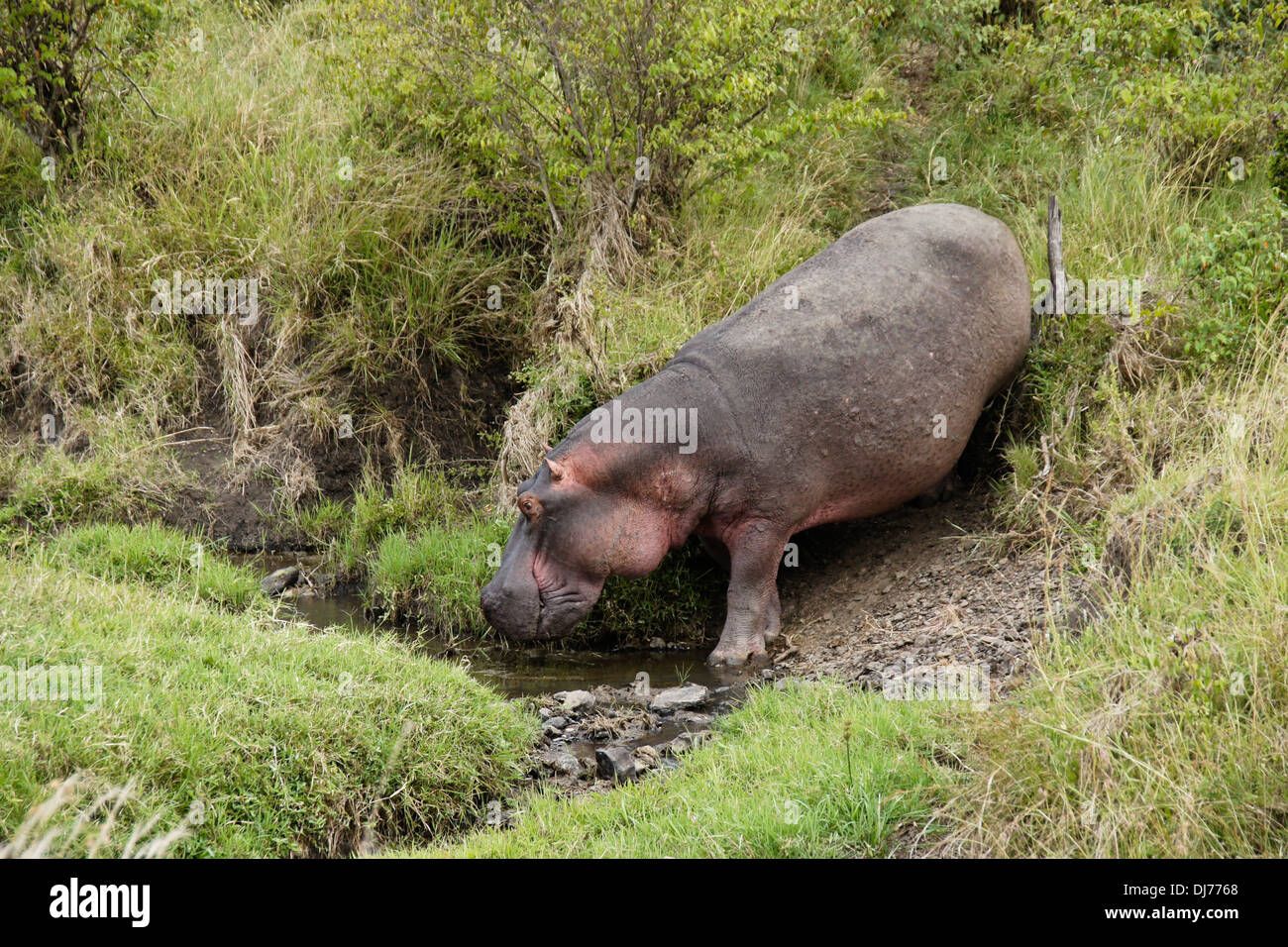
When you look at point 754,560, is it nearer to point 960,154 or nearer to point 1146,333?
point 1146,333

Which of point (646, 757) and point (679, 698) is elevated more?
point (679, 698)

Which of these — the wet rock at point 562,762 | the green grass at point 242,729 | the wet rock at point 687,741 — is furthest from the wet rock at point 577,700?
the wet rock at point 687,741

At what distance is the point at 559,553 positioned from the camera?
270 inches

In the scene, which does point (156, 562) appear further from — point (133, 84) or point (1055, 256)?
point (1055, 256)

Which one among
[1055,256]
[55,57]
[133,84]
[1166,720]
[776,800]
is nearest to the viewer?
[1166,720]

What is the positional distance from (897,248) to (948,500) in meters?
1.78

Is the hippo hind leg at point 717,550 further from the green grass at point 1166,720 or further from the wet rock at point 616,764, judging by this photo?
the green grass at point 1166,720

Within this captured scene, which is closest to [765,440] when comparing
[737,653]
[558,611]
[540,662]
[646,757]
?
[737,653]

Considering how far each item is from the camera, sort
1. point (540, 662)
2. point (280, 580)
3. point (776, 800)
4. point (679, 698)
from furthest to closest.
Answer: point (280, 580)
point (540, 662)
point (679, 698)
point (776, 800)

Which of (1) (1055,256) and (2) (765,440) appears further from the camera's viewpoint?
(1) (1055,256)

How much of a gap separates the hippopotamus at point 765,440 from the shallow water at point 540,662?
28 centimetres

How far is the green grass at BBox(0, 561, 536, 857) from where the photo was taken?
14.4 ft

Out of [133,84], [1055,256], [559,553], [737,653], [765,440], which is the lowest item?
[737,653]

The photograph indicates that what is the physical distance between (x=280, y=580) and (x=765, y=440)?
3.80 m
